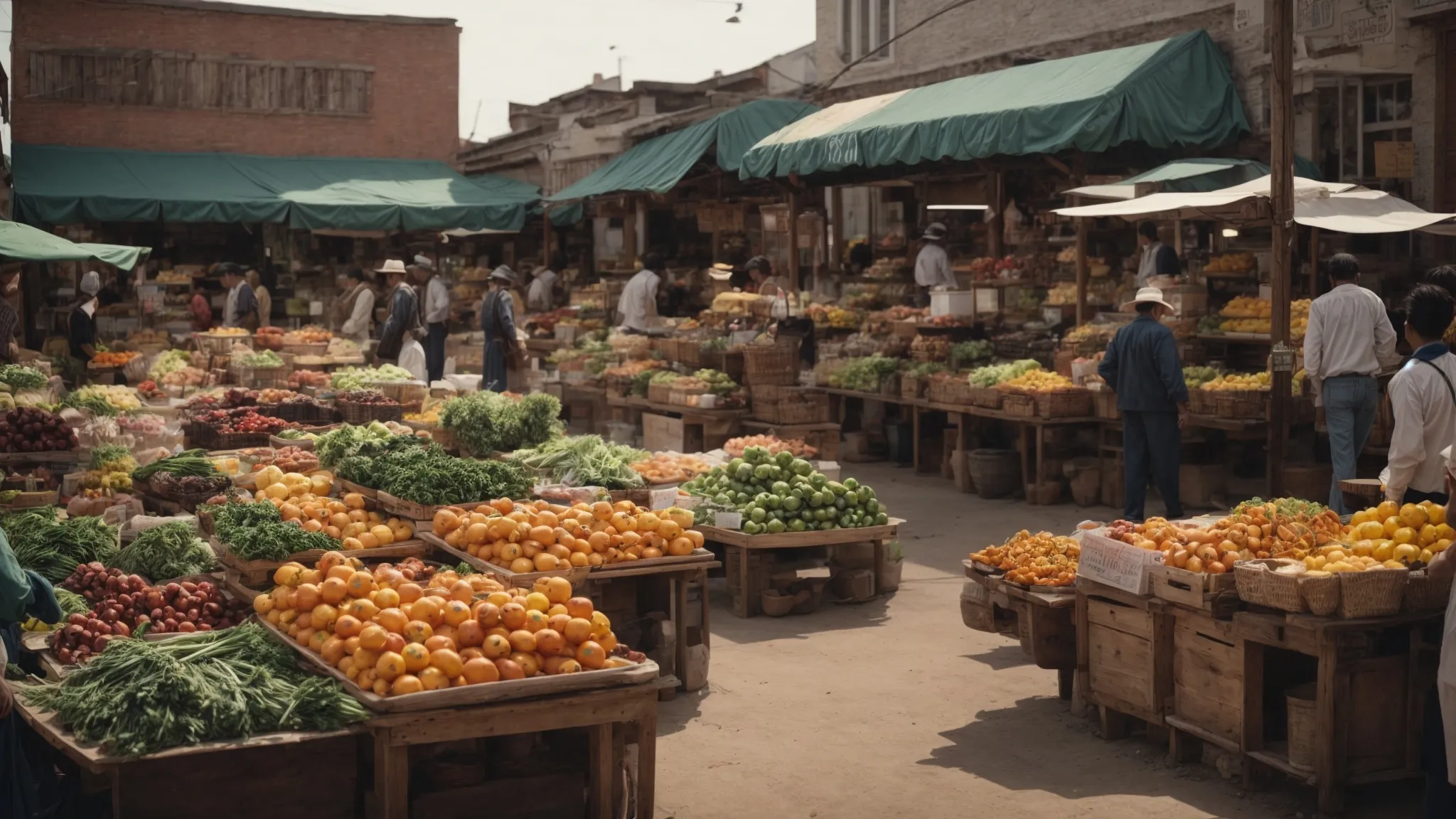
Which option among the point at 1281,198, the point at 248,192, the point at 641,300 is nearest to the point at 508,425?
the point at 1281,198

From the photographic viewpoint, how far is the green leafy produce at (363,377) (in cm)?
1480

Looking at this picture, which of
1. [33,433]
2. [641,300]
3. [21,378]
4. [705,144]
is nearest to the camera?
[33,433]

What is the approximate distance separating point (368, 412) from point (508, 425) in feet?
7.10

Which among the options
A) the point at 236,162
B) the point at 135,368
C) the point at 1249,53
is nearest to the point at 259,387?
the point at 135,368

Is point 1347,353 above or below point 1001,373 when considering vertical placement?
above

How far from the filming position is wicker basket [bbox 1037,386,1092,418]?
13219mm

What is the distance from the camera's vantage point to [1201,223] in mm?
16625

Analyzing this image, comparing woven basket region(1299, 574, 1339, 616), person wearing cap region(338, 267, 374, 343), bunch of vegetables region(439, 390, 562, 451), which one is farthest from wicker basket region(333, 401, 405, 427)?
woven basket region(1299, 574, 1339, 616)

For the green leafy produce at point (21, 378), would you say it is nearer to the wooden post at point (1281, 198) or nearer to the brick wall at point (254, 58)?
the wooden post at point (1281, 198)

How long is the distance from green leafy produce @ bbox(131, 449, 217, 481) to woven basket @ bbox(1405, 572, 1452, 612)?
7223 mm

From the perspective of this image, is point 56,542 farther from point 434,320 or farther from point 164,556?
point 434,320

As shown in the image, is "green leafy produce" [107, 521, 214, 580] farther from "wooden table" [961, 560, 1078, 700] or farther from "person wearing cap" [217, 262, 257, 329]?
"person wearing cap" [217, 262, 257, 329]

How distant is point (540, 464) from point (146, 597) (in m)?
4.03

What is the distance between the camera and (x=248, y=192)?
2617 cm
